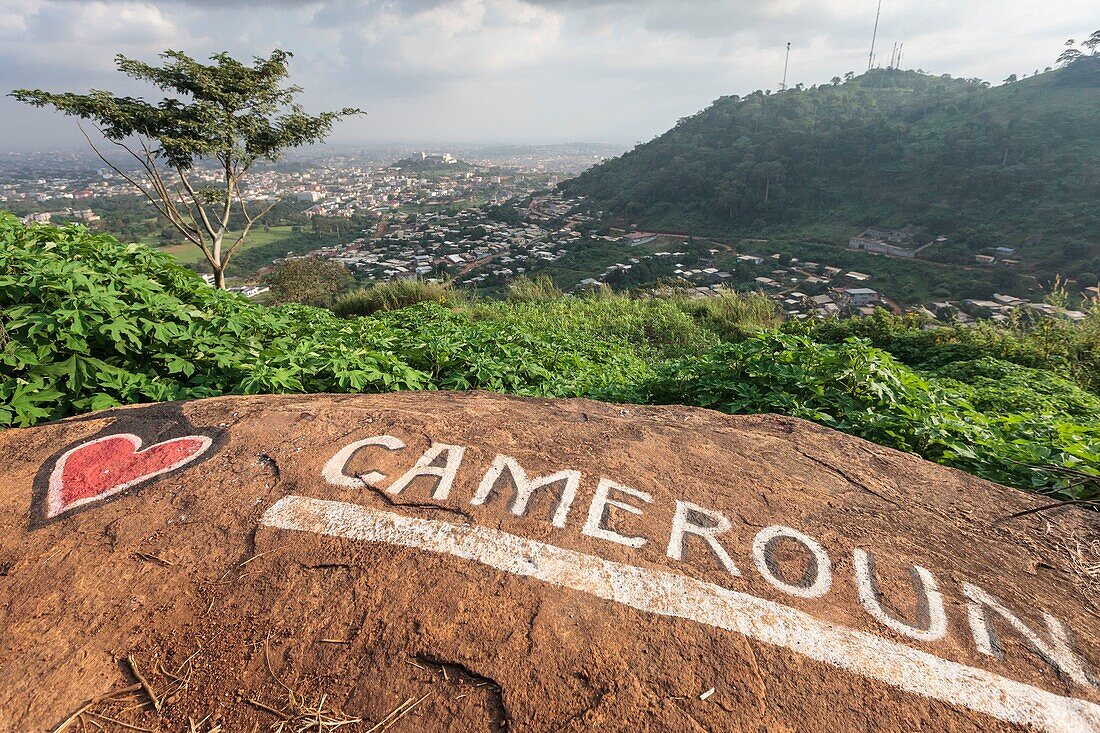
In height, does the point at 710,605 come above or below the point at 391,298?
above

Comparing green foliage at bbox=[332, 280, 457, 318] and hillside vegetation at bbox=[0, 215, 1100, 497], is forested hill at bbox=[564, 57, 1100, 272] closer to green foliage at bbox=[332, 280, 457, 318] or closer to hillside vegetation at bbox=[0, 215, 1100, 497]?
hillside vegetation at bbox=[0, 215, 1100, 497]

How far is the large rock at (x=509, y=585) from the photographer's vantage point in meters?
1.24

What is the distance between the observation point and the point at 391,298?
10688 mm

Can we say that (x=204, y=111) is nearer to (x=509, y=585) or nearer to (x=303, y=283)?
(x=303, y=283)

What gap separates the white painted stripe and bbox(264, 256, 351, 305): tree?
11.9m

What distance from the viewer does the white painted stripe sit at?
1295 millimetres

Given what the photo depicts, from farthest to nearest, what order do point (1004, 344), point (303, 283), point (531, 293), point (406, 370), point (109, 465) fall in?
point (303, 283)
point (531, 293)
point (1004, 344)
point (406, 370)
point (109, 465)

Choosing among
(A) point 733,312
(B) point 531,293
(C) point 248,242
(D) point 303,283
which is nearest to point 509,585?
(A) point 733,312

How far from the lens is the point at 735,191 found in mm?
35438

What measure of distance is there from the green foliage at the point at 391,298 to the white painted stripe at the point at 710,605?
8.79 meters

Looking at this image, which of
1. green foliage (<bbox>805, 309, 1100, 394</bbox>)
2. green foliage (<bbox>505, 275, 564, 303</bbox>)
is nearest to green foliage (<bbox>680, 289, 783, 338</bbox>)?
green foliage (<bbox>805, 309, 1100, 394</bbox>)

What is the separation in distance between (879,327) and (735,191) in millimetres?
31179

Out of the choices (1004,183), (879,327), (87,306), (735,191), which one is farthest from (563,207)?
(87,306)

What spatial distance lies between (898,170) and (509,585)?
40.2 metres
